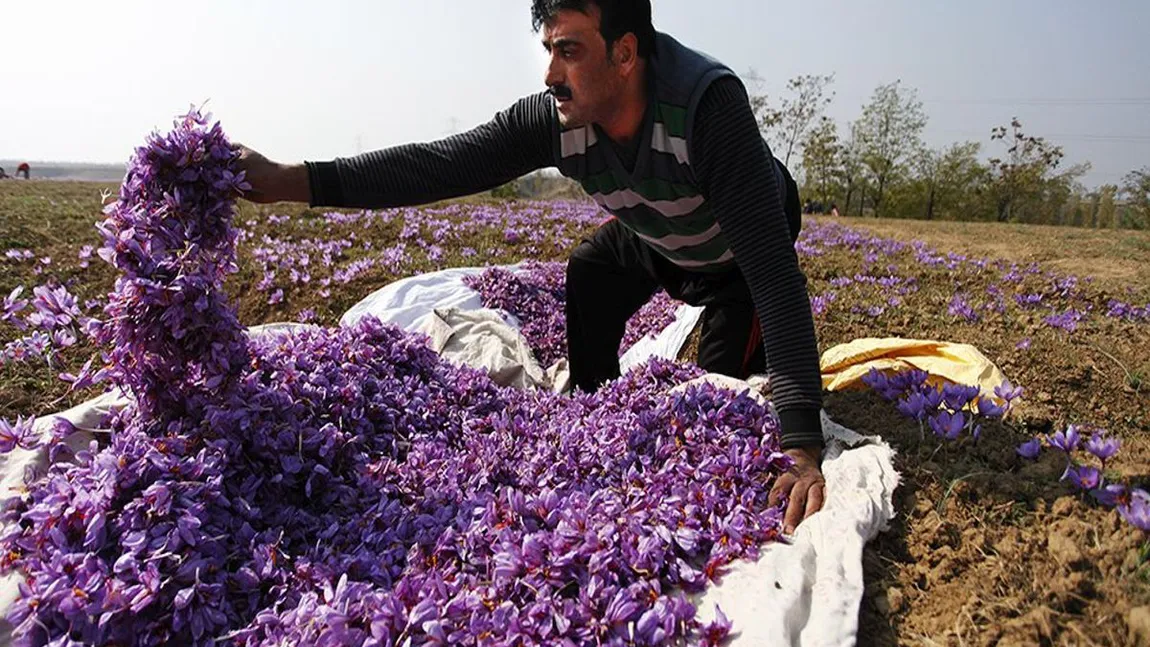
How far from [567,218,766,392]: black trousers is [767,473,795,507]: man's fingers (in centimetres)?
154

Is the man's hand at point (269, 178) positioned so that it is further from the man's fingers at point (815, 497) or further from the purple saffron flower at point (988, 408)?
the purple saffron flower at point (988, 408)

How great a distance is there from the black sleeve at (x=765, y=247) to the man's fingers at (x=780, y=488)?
14cm

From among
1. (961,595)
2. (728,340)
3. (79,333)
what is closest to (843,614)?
(961,595)

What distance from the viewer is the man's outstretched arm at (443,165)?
2.89 m

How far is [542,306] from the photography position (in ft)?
20.2

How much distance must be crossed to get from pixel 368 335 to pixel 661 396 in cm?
161

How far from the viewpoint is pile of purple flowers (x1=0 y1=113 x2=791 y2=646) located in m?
1.93

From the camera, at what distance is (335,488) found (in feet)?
8.64

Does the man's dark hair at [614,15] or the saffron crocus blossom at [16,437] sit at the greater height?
the man's dark hair at [614,15]

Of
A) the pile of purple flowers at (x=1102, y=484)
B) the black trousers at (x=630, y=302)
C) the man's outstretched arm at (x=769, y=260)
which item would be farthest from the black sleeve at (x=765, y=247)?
the black trousers at (x=630, y=302)

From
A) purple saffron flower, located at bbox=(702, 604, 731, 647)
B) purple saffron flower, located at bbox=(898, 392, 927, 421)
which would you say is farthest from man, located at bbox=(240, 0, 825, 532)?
purple saffron flower, located at bbox=(898, 392, 927, 421)

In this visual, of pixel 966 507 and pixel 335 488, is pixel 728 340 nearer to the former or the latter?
pixel 966 507

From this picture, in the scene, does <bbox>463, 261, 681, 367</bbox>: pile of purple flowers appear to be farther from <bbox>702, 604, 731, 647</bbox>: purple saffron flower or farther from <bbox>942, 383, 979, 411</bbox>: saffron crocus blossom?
<bbox>702, 604, 731, 647</bbox>: purple saffron flower

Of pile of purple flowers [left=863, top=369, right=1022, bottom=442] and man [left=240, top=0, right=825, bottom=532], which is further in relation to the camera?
pile of purple flowers [left=863, top=369, right=1022, bottom=442]
